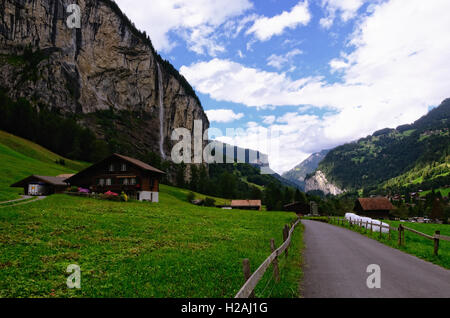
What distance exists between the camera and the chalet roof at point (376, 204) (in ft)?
340

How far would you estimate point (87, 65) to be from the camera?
156 meters

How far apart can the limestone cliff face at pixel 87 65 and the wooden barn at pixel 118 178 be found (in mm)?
88955

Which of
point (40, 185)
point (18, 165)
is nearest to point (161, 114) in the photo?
point (18, 165)

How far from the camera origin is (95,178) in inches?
2608

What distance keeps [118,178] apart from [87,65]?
119m

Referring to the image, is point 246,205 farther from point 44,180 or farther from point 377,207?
point 44,180

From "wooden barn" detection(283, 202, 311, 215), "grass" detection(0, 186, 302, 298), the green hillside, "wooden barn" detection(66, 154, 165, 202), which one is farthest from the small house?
"grass" detection(0, 186, 302, 298)

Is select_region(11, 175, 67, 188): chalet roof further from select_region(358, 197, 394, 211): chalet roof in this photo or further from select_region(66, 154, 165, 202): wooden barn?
select_region(358, 197, 394, 211): chalet roof

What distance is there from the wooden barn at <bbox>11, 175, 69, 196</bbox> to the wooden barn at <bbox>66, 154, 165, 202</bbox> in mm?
4312

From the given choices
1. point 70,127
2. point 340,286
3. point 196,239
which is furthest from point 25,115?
point 340,286

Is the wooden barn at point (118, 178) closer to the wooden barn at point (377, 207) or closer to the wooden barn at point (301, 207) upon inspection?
the wooden barn at point (301, 207)

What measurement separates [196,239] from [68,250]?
26.3 ft

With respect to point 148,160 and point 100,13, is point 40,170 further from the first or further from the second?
point 100,13

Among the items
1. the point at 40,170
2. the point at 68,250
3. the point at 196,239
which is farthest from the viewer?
the point at 40,170
